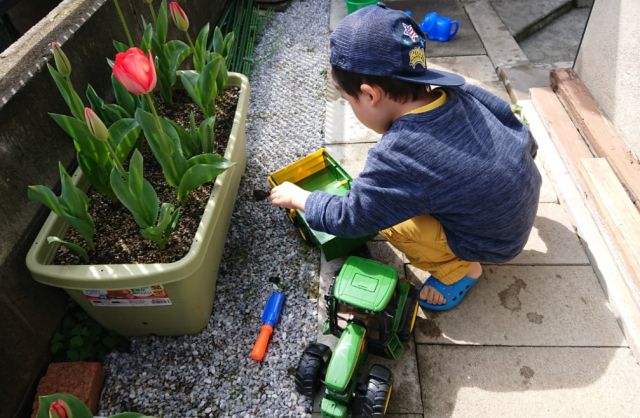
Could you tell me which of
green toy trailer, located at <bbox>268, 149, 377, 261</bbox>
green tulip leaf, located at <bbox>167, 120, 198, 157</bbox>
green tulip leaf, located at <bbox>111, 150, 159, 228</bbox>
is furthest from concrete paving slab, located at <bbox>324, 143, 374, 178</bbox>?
green tulip leaf, located at <bbox>111, 150, 159, 228</bbox>

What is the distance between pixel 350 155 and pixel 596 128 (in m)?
1.29

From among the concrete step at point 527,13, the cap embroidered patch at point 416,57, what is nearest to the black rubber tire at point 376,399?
the cap embroidered patch at point 416,57

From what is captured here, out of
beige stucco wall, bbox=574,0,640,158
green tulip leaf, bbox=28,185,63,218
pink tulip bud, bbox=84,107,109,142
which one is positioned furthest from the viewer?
beige stucco wall, bbox=574,0,640,158

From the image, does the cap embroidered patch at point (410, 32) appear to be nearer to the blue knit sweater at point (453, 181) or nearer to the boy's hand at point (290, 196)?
the blue knit sweater at point (453, 181)

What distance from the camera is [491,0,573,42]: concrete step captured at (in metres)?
3.98

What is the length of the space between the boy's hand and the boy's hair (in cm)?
46

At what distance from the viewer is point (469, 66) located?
3.25 m

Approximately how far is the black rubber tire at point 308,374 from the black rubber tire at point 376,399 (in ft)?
0.62

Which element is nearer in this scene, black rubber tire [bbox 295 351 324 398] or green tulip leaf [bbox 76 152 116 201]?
black rubber tire [bbox 295 351 324 398]

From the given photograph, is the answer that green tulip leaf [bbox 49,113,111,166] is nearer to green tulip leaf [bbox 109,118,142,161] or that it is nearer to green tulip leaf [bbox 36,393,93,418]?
green tulip leaf [bbox 109,118,142,161]

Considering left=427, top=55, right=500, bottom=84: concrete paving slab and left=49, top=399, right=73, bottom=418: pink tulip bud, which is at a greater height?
left=49, top=399, right=73, bottom=418: pink tulip bud

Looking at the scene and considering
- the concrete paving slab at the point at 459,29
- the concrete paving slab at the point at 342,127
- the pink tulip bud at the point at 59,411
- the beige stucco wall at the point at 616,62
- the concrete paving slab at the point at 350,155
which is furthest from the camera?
the concrete paving slab at the point at 459,29

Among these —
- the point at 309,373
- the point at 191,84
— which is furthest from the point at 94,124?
the point at 309,373

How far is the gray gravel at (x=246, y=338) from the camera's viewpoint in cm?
174
